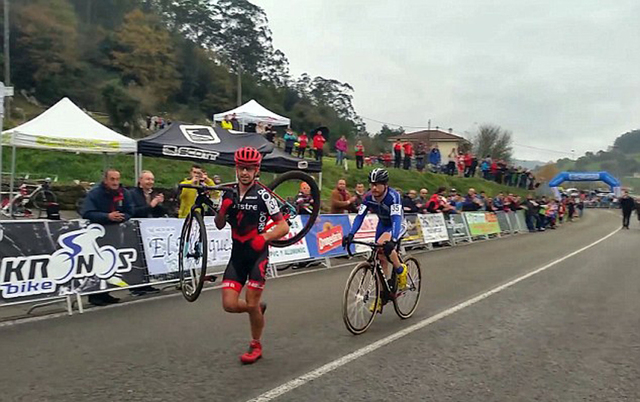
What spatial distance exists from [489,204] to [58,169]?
68.2 ft

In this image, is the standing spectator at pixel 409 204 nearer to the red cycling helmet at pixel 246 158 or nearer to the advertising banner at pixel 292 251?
the advertising banner at pixel 292 251

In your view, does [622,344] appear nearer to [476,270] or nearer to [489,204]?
[476,270]

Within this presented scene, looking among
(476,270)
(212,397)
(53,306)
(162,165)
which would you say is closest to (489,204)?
(476,270)

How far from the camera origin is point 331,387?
532cm

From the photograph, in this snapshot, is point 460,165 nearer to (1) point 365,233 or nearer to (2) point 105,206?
(1) point 365,233

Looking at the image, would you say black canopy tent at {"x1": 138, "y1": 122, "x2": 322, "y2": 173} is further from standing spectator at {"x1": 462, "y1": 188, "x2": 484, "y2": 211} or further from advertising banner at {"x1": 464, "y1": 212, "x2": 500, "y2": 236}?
standing spectator at {"x1": 462, "y1": 188, "x2": 484, "y2": 211}

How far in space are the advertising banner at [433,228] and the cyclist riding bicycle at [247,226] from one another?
1409cm

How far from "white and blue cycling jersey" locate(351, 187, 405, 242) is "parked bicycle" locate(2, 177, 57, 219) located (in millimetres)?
13189

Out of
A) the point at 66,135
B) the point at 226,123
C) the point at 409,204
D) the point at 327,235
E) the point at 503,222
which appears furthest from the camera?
the point at 503,222

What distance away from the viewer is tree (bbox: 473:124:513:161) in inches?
3504

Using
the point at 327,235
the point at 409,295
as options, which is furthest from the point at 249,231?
the point at 327,235

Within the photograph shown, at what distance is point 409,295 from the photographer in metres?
8.58

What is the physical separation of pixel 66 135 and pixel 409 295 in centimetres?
1025

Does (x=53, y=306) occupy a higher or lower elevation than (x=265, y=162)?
lower
